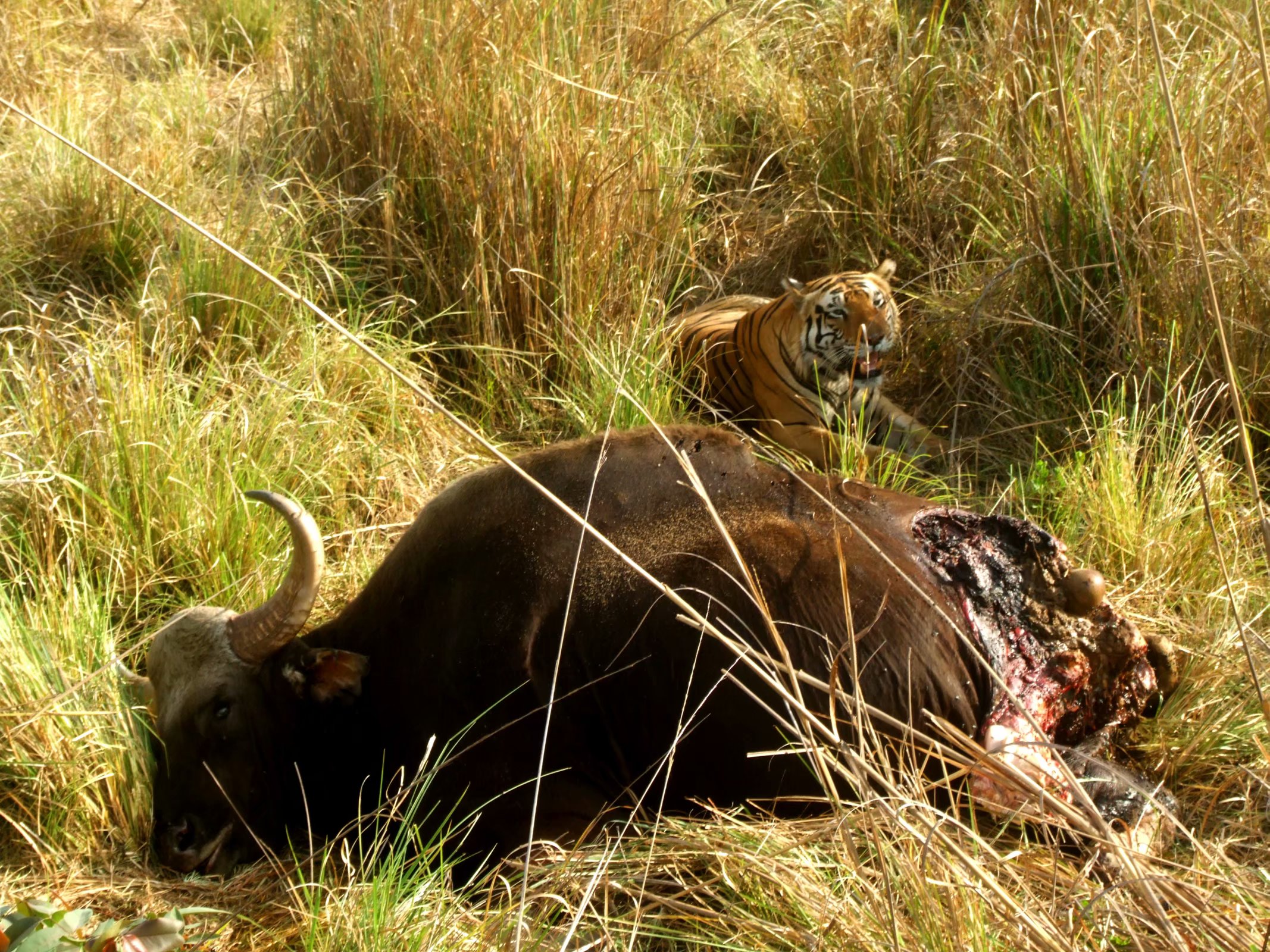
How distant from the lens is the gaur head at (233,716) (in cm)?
369

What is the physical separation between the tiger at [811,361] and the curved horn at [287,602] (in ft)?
8.12

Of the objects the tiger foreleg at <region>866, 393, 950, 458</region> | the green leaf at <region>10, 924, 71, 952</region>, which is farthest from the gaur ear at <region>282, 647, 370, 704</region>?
the tiger foreleg at <region>866, 393, 950, 458</region>

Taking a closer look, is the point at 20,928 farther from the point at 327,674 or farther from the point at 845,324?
the point at 845,324

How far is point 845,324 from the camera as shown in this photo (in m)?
5.81

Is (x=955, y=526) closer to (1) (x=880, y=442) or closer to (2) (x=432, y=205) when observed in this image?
(1) (x=880, y=442)

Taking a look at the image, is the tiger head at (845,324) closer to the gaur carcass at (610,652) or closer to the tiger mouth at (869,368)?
the tiger mouth at (869,368)

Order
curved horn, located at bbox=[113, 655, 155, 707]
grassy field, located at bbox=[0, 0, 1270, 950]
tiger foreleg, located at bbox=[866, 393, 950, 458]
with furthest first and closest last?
tiger foreleg, located at bbox=[866, 393, 950, 458] → curved horn, located at bbox=[113, 655, 155, 707] → grassy field, located at bbox=[0, 0, 1270, 950]

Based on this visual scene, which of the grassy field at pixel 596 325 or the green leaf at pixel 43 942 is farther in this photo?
the grassy field at pixel 596 325

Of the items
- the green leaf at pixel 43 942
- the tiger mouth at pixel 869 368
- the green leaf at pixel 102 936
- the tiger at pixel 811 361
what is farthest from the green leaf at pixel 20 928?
the tiger mouth at pixel 869 368

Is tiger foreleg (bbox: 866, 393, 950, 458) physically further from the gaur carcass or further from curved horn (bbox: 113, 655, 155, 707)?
curved horn (bbox: 113, 655, 155, 707)

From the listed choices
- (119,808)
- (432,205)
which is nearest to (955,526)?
(119,808)

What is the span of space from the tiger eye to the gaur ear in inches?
74.4

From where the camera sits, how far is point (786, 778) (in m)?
3.42

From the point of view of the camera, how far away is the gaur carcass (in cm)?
338
